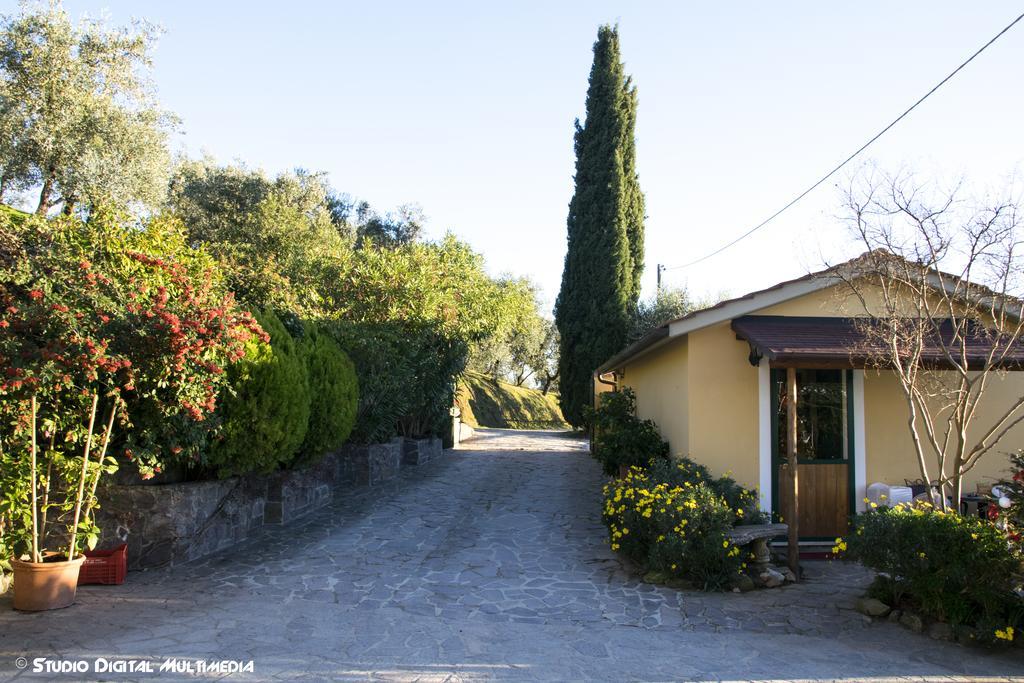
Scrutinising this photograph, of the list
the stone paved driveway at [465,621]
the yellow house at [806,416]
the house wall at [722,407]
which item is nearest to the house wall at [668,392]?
the house wall at [722,407]

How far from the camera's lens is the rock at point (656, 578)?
23.0 ft

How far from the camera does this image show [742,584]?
6.79 metres

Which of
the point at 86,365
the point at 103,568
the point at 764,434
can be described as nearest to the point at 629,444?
the point at 764,434

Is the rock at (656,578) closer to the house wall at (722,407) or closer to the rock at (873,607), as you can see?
the rock at (873,607)

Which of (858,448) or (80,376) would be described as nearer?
(80,376)

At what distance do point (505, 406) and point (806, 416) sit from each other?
91.7ft

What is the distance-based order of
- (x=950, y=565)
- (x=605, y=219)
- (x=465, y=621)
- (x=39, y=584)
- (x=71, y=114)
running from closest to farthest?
(x=950, y=565) → (x=39, y=584) → (x=465, y=621) → (x=71, y=114) → (x=605, y=219)

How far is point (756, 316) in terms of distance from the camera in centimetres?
888

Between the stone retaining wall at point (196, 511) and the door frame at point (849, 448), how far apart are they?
21.2ft

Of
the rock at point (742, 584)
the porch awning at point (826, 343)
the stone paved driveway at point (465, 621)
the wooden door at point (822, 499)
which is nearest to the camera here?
the stone paved driveway at point (465, 621)

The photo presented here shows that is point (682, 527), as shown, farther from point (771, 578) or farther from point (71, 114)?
point (71, 114)

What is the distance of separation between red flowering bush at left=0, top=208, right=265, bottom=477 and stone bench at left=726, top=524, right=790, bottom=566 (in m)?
5.29

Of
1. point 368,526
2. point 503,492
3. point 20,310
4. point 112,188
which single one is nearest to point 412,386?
point 503,492

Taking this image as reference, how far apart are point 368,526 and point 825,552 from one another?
236 inches
